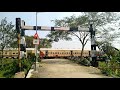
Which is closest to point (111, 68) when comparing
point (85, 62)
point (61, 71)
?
point (85, 62)

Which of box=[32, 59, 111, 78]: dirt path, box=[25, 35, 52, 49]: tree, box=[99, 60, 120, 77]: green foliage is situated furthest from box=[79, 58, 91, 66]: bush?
box=[25, 35, 52, 49]: tree

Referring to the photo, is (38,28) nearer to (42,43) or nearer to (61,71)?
(42,43)

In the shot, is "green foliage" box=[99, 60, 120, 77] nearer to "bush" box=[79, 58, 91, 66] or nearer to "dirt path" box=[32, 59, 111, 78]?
"dirt path" box=[32, 59, 111, 78]

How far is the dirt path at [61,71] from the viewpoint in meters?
8.09

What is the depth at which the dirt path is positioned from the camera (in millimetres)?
8094

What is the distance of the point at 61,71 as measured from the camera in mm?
8523

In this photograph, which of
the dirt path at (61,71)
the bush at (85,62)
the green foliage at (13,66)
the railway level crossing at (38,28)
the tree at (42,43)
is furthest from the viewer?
the bush at (85,62)

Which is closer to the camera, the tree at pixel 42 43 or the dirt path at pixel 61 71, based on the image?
the dirt path at pixel 61 71

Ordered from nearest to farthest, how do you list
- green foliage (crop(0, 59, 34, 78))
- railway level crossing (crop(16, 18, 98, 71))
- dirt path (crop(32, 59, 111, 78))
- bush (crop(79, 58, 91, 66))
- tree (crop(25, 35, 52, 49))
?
dirt path (crop(32, 59, 111, 78)), railway level crossing (crop(16, 18, 98, 71)), green foliage (crop(0, 59, 34, 78)), tree (crop(25, 35, 52, 49)), bush (crop(79, 58, 91, 66))

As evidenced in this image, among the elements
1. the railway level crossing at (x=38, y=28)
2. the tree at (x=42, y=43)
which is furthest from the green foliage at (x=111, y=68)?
the tree at (x=42, y=43)

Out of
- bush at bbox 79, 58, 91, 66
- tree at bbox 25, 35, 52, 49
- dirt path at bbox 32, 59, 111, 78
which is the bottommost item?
dirt path at bbox 32, 59, 111, 78

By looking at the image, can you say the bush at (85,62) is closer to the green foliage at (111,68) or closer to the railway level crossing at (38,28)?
the railway level crossing at (38,28)
